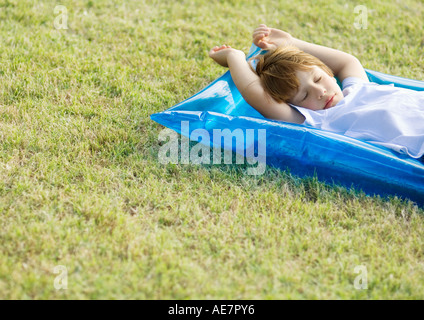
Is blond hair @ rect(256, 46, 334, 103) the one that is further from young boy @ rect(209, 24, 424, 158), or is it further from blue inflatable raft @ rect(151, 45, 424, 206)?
blue inflatable raft @ rect(151, 45, 424, 206)

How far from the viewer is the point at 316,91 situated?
275 centimetres

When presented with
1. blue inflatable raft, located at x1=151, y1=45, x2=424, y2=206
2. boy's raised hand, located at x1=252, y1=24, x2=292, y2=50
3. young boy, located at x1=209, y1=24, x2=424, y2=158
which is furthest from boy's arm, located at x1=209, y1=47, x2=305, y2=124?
boy's raised hand, located at x1=252, y1=24, x2=292, y2=50

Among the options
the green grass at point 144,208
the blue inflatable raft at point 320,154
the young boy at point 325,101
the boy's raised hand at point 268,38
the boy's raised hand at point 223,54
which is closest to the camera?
the green grass at point 144,208

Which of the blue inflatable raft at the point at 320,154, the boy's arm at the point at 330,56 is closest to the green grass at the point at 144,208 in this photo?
the blue inflatable raft at the point at 320,154

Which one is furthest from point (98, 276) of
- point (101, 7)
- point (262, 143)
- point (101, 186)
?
point (101, 7)

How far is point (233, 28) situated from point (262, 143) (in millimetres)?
2051

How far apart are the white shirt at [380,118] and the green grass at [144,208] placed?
1.11ft

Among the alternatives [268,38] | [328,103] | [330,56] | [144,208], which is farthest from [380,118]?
[144,208]

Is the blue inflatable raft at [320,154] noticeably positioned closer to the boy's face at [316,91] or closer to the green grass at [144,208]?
the green grass at [144,208]

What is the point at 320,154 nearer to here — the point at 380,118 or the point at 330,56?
the point at 380,118

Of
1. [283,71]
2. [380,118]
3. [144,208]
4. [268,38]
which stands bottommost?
[144,208]

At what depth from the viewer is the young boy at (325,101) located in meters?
2.62

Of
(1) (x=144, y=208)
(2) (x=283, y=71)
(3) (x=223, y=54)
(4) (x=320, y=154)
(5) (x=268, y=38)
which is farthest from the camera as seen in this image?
(5) (x=268, y=38)

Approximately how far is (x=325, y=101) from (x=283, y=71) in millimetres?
301
